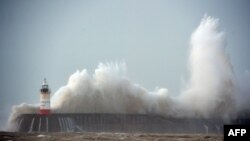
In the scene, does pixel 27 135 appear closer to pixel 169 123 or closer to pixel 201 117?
pixel 169 123

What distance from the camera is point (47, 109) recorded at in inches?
3610

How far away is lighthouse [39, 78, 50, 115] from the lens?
301 feet

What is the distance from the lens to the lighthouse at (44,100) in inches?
3612

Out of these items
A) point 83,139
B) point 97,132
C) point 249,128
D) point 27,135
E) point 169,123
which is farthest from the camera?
point 169,123

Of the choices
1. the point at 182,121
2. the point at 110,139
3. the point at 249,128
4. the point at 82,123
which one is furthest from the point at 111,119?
the point at 249,128

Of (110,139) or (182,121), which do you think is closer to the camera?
(110,139)

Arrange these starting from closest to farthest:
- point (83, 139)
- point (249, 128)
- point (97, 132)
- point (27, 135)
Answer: point (249, 128) → point (83, 139) → point (27, 135) → point (97, 132)

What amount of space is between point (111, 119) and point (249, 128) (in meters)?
37.3

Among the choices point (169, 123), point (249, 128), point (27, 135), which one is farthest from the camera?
point (169, 123)

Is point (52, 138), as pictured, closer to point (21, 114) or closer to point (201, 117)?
point (21, 114)

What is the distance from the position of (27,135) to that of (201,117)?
110ft

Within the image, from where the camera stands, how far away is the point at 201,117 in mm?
103875

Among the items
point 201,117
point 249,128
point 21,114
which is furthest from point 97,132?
point 249,128

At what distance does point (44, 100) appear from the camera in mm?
92375
